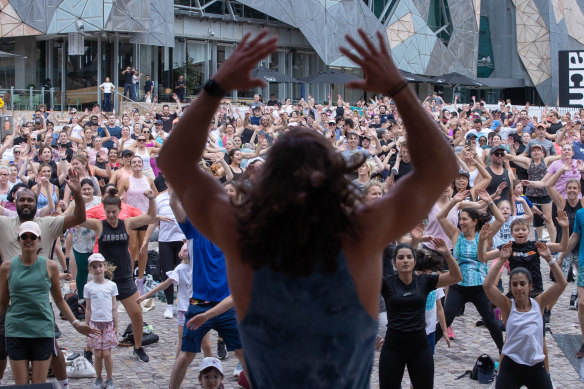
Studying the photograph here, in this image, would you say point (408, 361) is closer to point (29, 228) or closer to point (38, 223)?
point (29, 228)

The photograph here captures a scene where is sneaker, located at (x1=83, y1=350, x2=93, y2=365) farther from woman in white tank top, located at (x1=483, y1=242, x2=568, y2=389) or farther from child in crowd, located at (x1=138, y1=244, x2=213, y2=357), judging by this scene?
woman in white tank top, located at (x1=483, y1=242, x2=568, y2=389)

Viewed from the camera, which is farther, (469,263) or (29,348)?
(469,263)

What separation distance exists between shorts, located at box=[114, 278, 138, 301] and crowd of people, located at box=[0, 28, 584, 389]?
52 millimetres

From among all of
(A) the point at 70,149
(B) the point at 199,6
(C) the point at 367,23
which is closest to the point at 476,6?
(C) the point at 367,23

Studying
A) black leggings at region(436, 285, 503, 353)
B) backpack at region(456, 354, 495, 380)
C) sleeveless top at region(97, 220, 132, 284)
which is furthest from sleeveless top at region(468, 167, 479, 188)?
sleeveless top at region(97, 220, 132, 284)

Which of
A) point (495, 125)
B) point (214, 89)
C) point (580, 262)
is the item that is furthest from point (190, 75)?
point (214, 89)

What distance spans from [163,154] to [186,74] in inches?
1257

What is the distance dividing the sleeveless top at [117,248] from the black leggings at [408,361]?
3234 mm

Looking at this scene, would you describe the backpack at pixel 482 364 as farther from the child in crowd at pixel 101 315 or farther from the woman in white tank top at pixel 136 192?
the woman in white tank top at pixel 136 192

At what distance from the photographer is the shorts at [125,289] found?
25.8 ft

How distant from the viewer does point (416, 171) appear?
89.9 inches

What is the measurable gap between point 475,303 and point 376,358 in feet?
4.01

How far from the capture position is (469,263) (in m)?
7.91

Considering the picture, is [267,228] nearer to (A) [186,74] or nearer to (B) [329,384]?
(B) [329,384]
